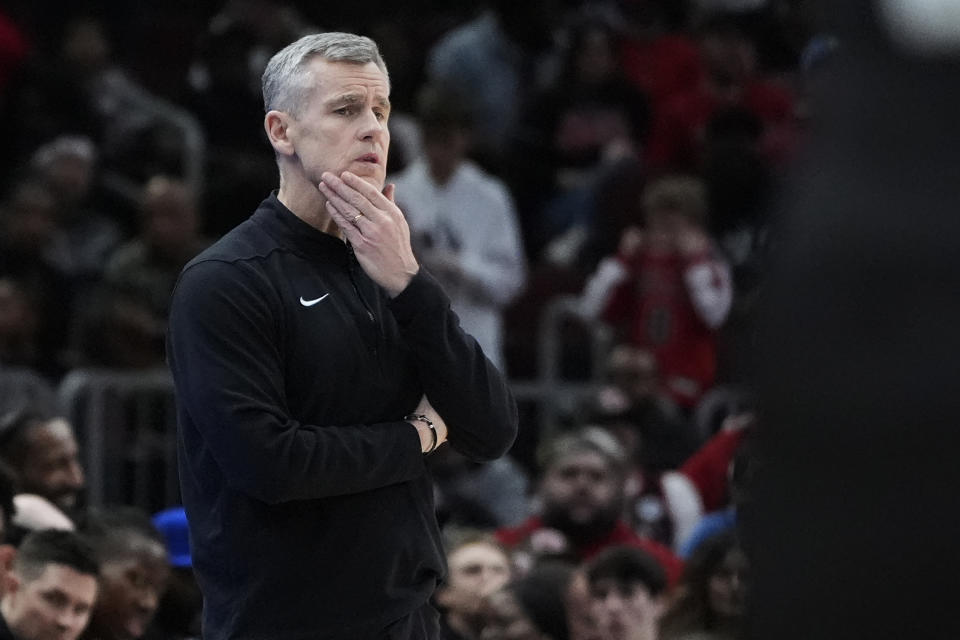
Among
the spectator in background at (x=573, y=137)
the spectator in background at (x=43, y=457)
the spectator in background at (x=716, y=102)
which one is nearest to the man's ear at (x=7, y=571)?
the spectator in background at (x=43, y=457)

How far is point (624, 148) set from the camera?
38.2 feet

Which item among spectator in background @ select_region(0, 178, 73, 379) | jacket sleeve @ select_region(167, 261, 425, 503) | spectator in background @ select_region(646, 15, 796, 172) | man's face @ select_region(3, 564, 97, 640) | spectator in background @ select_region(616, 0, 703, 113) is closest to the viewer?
jacket sleeve @ select_region(167, 261, 425, 503)

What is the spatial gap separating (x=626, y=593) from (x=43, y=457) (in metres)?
2.36

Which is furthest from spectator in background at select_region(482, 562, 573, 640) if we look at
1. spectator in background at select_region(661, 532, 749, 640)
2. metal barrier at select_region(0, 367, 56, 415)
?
metal barrier at select_region(0, 367, 56, 415)

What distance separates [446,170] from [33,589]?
4.12m

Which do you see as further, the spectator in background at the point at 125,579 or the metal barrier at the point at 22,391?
the metal barrier at the point at 22,391

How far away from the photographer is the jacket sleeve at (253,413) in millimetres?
3545

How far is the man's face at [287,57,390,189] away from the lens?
12.4 ft

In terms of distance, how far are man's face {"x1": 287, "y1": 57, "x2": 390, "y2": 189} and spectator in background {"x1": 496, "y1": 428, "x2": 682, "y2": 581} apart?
12.8 ft

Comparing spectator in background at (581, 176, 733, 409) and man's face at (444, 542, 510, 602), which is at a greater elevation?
spectator in background at (581, 176, 733, 409)

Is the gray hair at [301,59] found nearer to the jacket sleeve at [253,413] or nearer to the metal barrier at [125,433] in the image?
the jacket sleeve at [253,413]

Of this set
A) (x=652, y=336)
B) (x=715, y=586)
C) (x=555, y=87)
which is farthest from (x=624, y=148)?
(x=715, y=586)

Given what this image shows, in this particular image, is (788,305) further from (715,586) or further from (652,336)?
(652,336)

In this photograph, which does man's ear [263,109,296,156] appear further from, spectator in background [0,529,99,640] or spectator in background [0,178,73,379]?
spectator in background [0,178,73,379]
